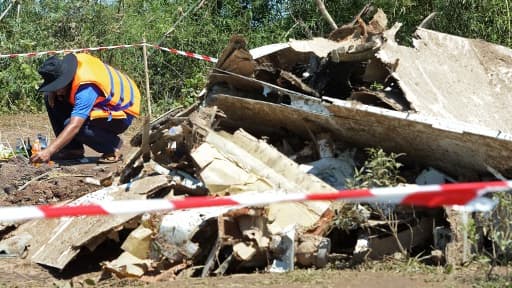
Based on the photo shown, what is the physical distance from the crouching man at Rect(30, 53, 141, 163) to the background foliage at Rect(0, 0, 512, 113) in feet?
11.3

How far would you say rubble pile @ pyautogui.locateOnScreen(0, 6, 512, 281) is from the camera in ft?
18.1

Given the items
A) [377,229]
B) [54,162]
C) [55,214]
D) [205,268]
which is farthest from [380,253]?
[54,162]

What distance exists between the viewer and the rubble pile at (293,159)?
18.1 feet

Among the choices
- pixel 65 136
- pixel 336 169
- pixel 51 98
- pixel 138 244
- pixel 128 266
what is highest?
pixel 51 98

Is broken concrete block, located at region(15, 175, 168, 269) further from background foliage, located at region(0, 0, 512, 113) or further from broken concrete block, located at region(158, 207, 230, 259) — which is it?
background foliage, located at region(0, 0, 512, 113)

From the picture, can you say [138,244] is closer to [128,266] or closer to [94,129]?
[128,266]

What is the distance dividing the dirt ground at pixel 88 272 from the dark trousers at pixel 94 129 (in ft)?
0.80

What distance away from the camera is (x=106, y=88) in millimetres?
8062

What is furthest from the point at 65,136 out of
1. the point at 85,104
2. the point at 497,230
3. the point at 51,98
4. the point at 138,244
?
the point at 497,230

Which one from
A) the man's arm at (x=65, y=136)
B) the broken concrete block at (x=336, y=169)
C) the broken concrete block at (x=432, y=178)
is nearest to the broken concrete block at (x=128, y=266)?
the broken concrete block at (x=336, y=169)

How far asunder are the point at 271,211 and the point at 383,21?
199cm

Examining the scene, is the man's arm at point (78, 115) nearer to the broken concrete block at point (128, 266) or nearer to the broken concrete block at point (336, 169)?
the broken concrete block at point (128, 266)

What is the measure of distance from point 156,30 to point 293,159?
751 centimetres

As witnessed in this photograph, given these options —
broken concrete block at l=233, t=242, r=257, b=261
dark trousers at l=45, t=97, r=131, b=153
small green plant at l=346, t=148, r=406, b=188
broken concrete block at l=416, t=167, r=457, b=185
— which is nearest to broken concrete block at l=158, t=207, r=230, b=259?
broken concrete block at l=233, t=242, r=257, b=261
